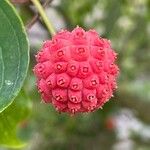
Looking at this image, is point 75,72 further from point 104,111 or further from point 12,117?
point 104,111

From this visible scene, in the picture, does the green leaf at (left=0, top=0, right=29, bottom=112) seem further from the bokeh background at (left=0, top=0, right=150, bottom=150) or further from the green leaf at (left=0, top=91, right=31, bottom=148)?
the bokeh background at (left=0, top=0, right=150, bottom=150)

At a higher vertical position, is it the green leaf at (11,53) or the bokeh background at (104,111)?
the bokeh background at (104,111)

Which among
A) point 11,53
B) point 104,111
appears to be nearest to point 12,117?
point 11,53

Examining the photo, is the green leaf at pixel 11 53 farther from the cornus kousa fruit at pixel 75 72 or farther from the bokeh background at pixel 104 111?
the bokeh background at pixel 104 111

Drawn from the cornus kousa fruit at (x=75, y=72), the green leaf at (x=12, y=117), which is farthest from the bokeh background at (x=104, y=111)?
the cornus kousa fruit at (x=75, y=72)

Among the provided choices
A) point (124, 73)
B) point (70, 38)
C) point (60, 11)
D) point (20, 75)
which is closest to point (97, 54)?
point (70, 38)
